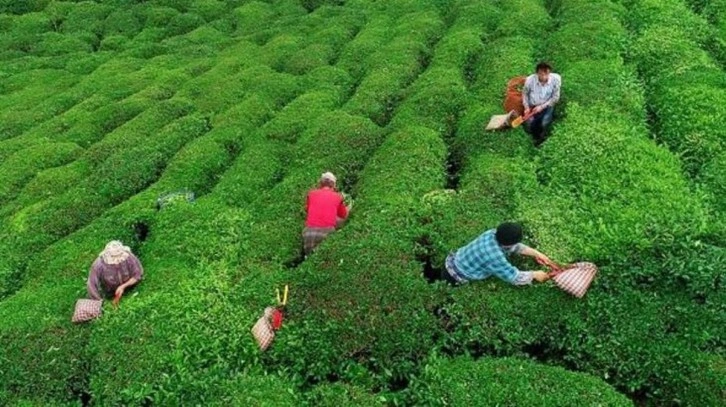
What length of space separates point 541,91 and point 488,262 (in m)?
7.82

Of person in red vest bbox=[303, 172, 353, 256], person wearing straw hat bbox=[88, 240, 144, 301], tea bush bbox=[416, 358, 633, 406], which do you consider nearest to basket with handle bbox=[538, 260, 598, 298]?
tea bush bbox=[416, 358, 633, 406]

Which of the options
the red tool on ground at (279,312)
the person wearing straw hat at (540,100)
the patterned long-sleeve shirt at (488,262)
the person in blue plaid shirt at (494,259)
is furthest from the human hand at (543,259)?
the person wearing straw hat at (540,100)

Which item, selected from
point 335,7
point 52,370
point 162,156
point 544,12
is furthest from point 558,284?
point 335,7

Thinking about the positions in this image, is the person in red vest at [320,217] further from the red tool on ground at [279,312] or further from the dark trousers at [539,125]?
the dark trousers at [539,125]

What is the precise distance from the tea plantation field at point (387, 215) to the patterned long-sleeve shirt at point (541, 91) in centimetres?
A: 91

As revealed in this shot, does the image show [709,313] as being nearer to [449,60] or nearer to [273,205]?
[273,205]

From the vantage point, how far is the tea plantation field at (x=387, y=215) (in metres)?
14.4

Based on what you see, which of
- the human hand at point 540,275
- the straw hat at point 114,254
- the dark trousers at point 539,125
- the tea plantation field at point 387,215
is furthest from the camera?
the dark trousers at point 539,125

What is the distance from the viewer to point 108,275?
653 inches

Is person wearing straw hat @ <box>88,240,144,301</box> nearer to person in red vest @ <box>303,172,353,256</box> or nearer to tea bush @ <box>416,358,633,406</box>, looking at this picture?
person in red vest @ <box>303,172,353,256</box>

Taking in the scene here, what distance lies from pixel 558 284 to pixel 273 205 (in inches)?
333

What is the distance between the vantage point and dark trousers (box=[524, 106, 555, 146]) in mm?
21312

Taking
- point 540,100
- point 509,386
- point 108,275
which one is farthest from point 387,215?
point 108,275

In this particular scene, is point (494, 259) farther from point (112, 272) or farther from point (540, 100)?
point (112, 272)
